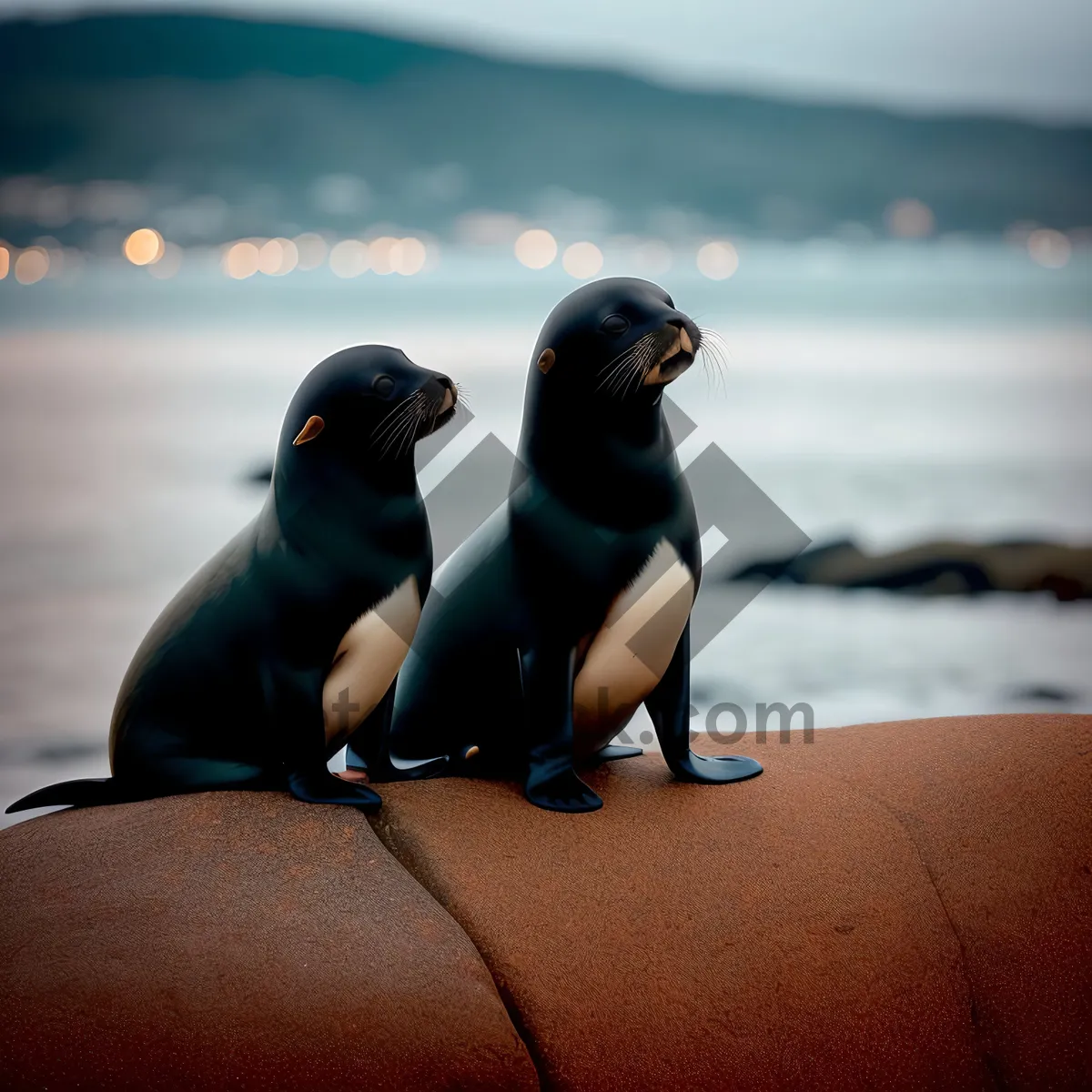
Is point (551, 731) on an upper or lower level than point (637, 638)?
lower

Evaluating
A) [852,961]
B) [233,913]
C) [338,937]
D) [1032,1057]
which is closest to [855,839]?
[852,961]

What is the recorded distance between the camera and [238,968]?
2443 mm

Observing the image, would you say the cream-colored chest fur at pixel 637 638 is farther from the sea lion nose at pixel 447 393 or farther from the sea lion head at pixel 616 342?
the sea lion nose at pixel 447 393

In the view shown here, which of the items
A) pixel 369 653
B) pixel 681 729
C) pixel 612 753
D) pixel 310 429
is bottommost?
pixel 612 753

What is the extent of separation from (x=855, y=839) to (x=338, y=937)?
121 cm

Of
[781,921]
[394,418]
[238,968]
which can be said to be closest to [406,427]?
[394,418]

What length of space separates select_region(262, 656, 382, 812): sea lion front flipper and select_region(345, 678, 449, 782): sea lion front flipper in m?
0.11

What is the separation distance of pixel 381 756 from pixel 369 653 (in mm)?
365

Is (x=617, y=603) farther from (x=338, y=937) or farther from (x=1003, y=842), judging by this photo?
(x=1003, y=842)

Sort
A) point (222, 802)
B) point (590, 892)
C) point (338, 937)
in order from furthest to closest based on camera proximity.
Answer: point (222, 802) < point (590, 892) < point (338, 937)

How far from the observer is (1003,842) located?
9.98 ft

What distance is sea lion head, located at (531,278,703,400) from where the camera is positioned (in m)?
2.64

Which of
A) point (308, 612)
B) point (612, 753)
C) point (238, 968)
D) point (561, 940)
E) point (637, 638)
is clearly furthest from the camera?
point (612, 753)

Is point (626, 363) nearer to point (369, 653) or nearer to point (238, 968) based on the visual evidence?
point (369, 653)
